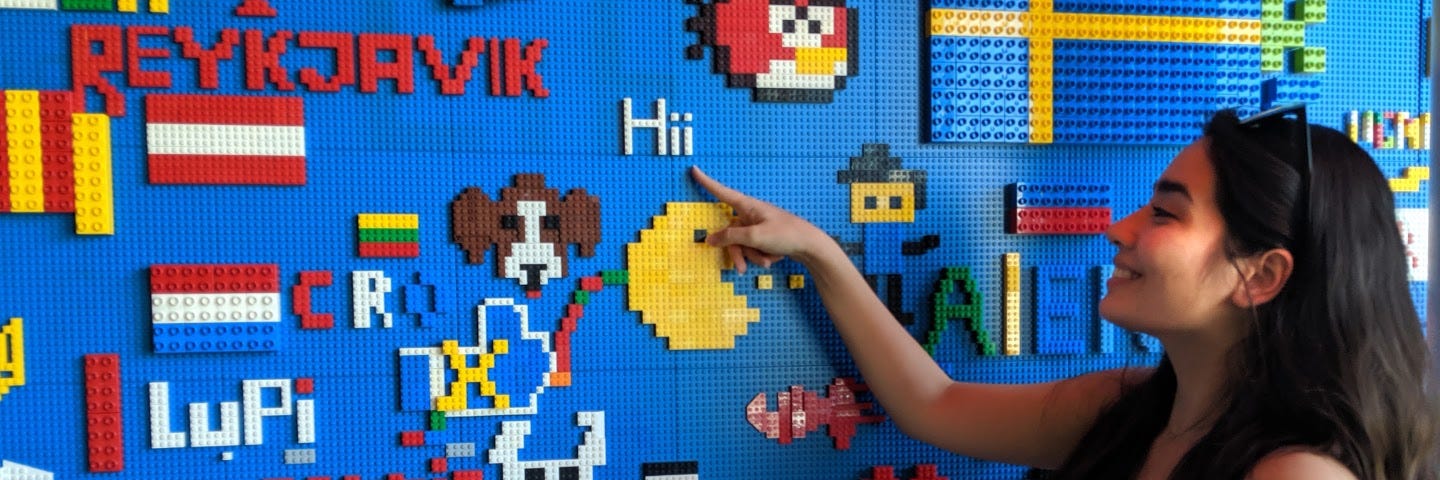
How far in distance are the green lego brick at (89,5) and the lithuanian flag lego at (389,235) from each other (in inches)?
16.6

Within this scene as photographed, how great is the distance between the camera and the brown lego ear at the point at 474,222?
1.26 meters

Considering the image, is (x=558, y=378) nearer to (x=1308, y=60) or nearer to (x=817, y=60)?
(x=817, y=60)

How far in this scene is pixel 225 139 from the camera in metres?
1.20

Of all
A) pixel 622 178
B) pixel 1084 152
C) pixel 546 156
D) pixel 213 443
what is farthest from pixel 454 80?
pixel 1084 152

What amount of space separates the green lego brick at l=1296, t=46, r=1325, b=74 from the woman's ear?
600mm

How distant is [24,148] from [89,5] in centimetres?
21

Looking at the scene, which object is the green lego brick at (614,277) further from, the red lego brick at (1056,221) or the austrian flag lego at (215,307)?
the red lego brick at (1056,221)

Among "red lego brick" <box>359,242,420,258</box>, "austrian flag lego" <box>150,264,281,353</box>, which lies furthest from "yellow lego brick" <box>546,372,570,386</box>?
"austrian flag lego" <box>150,264,281,353</box>

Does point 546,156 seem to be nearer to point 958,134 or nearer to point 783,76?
point 783,76

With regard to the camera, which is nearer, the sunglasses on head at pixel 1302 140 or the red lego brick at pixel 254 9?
the sunglasses on head at pixel 1302 140

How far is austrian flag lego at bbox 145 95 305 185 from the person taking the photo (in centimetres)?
119

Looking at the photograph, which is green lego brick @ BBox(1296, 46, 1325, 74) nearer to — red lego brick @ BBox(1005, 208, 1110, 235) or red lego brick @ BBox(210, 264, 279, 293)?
red lego brick @ BBox(1005, 208, 1110, 235)

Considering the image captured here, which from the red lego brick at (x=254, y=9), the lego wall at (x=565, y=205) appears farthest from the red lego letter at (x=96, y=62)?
the red lego brick at (x=254, y=9)

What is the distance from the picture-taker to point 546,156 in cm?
128
